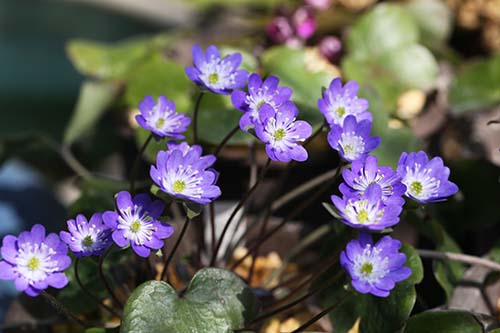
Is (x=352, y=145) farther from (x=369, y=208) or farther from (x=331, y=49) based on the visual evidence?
(x=331, y=49)

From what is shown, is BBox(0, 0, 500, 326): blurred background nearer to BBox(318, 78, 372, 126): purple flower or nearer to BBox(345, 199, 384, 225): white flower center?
BBox(318, 78, 372, 126): purple flower

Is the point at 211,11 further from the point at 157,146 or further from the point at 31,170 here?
the point at 157,146

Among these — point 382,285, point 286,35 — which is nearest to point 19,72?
point 286,35

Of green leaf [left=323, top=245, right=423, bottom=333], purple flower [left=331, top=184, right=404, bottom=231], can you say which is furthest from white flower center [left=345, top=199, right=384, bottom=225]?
green leaf [left=323, top=245, right=423, bottom=333]

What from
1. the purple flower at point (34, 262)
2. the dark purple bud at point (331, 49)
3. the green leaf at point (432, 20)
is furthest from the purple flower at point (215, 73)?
the green leaf at point (432, 20)

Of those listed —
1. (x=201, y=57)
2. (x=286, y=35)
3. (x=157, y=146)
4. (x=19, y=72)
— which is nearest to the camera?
(x=201, y=57)
